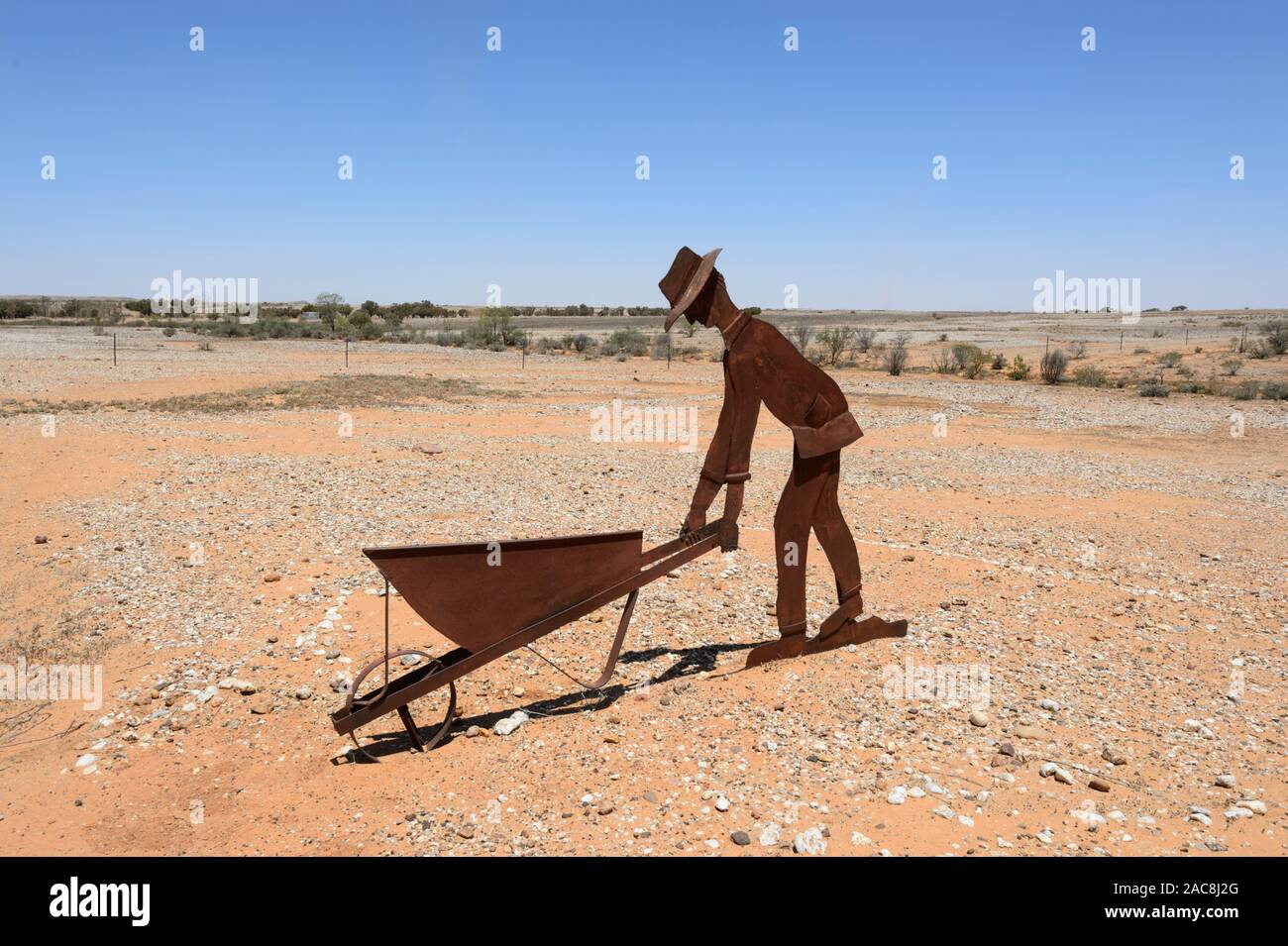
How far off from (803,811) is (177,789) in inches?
131

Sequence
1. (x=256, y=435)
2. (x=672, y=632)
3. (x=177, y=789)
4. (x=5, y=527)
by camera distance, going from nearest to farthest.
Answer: (x=177, y=789), (x=672, y=632), (x=5, y=527), (x=256, y=435)

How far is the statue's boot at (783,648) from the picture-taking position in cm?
588

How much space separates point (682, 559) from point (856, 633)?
5.41 ft

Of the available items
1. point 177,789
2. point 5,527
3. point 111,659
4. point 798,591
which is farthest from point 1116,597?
point 5,527

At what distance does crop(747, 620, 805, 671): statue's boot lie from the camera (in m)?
5.88

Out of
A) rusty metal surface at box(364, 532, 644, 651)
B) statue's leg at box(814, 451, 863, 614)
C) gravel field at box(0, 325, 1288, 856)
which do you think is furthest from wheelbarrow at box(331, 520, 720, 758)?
statue's leg at box(814, 451, 863, 614)

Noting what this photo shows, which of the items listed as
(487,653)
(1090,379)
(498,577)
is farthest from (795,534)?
(1090,379)

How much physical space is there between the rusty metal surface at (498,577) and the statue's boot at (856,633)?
5.14 ft

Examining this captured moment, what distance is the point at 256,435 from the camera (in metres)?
14.9

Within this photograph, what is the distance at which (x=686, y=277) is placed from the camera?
540 centimetres

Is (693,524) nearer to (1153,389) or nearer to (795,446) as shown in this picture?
(795,446)

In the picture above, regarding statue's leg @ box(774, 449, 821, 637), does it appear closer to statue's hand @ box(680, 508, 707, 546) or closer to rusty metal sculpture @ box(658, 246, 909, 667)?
rusty metal sculpture @ box(658, 246, 909, 667)

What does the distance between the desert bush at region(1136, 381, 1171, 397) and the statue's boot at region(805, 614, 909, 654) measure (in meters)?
23.2

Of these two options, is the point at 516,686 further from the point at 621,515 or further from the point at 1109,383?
the point at 1109,383
